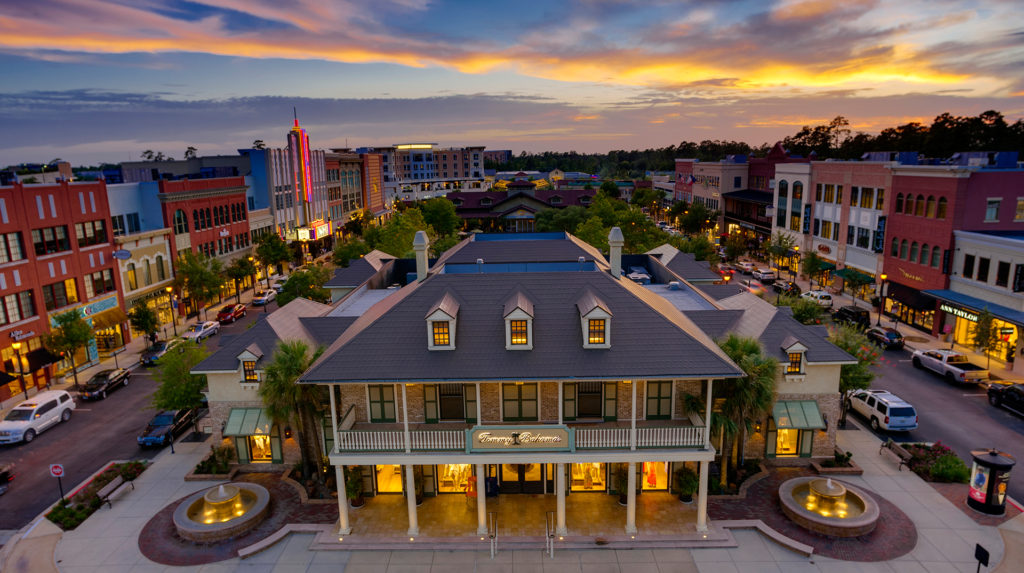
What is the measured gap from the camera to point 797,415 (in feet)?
85.9

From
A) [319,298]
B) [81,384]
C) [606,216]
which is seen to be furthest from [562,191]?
[81,384]

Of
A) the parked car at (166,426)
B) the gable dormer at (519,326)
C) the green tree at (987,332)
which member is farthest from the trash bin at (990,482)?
the parked car at (166,426)

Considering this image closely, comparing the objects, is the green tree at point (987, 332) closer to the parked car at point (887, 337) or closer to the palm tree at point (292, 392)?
the parked car at point (887, 337)

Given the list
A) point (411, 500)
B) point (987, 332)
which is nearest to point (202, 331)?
point (411, 500)

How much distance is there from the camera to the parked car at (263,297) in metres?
62.8

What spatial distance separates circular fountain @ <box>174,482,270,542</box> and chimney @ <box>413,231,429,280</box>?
12.8 meters

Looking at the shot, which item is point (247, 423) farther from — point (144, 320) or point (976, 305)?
point (976, 305)

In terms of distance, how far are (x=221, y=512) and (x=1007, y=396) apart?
139 ft

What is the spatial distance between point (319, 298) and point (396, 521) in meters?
35.7

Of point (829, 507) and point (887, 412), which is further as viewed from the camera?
point (887, 412)

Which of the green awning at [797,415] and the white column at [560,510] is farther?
the green awning at [797,415]

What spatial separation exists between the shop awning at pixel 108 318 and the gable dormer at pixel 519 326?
39887mm

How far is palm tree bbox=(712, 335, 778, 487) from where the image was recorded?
22969 mm

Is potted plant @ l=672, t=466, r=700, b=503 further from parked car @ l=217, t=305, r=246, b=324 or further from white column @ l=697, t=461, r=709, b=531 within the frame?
parked car @ l=217, t=305, r=246, b=324
